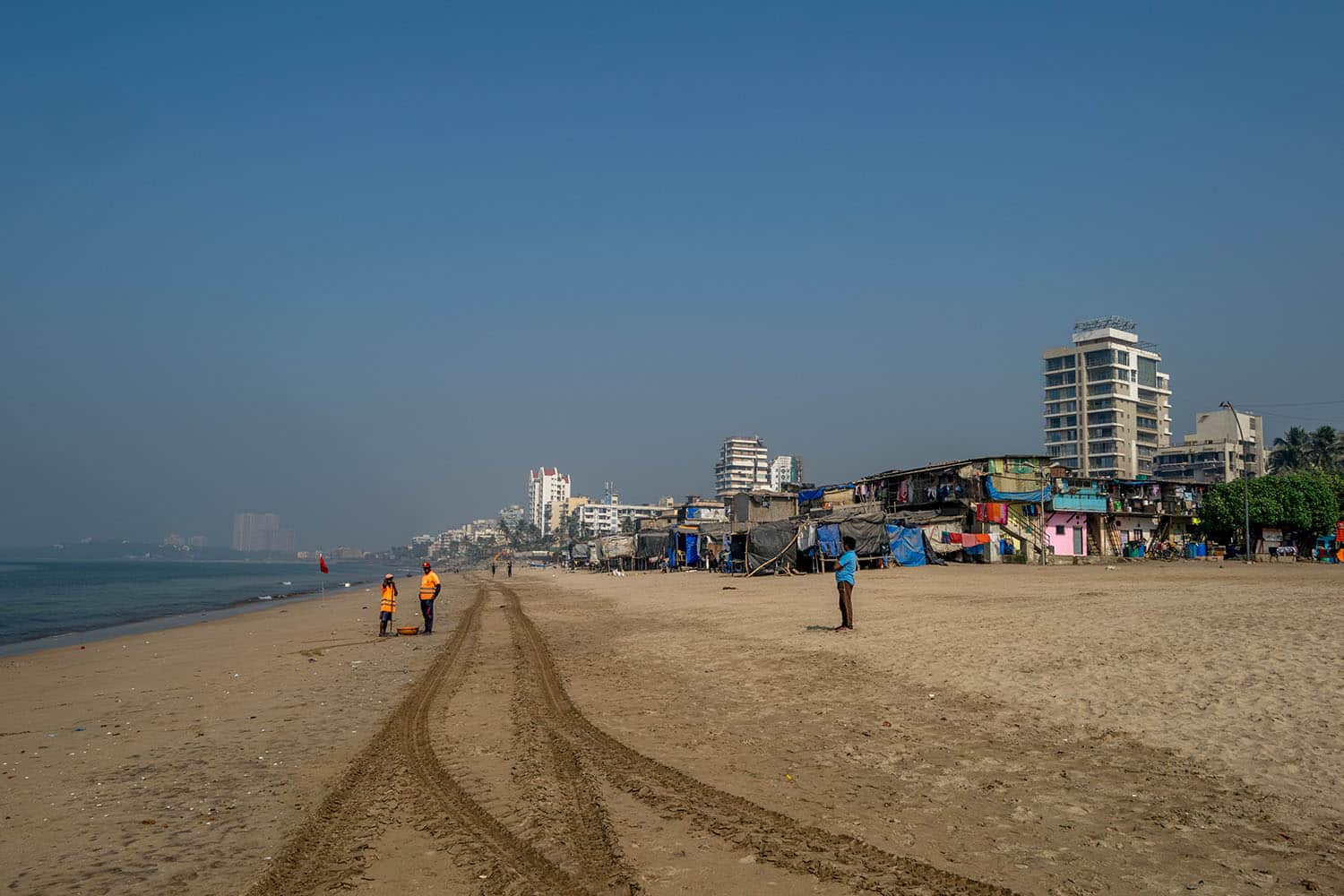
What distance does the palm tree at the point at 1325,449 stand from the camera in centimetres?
8188

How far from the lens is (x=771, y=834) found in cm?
593

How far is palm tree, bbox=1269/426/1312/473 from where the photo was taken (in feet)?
279

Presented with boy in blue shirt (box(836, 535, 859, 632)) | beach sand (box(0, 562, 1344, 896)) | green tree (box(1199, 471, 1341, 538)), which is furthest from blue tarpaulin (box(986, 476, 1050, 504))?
boy in blue shirt (box(836, 535, 859, 632))

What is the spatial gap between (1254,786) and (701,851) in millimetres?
4683

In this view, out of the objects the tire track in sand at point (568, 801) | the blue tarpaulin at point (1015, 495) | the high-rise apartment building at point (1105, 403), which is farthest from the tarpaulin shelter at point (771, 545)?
the high-rise apartment building at point (1105, 403)

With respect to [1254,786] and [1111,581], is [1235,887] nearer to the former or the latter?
[1254,786]

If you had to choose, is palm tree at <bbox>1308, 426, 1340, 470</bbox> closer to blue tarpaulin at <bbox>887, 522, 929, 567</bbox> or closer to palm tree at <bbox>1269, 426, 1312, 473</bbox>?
palm tree at <bbox>1269, 426, 1312, 473</bbox>

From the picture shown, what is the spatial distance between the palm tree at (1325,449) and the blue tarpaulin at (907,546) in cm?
6626

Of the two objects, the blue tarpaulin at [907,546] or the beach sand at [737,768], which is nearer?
the beach sand at [737,768]

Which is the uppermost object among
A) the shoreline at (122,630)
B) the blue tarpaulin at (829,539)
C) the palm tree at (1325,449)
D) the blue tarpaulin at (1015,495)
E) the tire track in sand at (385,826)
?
the palm tree at (1325,449)

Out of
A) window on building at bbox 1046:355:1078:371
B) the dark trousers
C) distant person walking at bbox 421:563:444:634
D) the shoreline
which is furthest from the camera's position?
window on building at bbox 1046:355:1078:371

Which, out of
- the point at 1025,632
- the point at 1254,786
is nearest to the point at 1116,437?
the point at 1025,632

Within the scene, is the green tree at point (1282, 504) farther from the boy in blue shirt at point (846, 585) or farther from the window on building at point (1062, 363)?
the window on building at point (1062, 363)

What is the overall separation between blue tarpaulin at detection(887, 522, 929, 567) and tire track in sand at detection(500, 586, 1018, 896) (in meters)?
33.2
